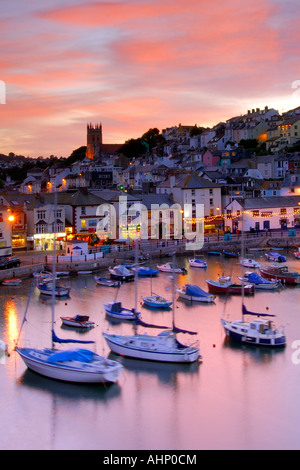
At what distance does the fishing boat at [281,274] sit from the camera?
30625mm

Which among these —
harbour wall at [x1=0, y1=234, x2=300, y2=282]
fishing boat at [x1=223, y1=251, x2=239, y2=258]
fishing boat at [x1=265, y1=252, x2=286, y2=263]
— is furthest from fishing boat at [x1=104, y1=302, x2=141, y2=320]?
fishing boat at [x1=223, y1=251, x2=239, y2=258]

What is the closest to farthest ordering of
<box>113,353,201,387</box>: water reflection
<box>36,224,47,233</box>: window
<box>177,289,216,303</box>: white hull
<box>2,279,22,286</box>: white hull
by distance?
<box>113,353,201,387</box>: water reflection
<box>177,289,216,303</box>: white hull
<box>2,279,22,286</box>: white hull
<box>36,224,47,233</box>: window

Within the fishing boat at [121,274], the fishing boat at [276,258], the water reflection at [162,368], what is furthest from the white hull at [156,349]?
the fishing boat at [276,258]

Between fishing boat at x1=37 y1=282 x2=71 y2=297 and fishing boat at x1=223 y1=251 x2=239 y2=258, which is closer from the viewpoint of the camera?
fishing boat at x1=37 y1=282 x2=71 y2=297

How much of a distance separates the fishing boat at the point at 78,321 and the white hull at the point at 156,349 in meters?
3.51

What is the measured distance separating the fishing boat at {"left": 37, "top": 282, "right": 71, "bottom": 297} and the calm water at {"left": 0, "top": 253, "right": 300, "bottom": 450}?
5.61 meters

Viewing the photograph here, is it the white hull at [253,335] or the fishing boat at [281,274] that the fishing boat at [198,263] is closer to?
the fishing boat at [281,274]

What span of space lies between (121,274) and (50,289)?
4.85 m

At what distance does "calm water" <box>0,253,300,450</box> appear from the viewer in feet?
46.1

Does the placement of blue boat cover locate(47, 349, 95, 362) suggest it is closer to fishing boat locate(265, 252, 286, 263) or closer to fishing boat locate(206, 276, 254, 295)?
fishing boat locate(206, 276, 254, 295)

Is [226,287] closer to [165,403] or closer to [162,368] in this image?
[162,368]

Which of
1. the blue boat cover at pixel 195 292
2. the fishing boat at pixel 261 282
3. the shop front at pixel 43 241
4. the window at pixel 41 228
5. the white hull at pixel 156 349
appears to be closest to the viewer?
the white hull at pixel 156 349

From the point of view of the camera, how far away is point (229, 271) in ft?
112
